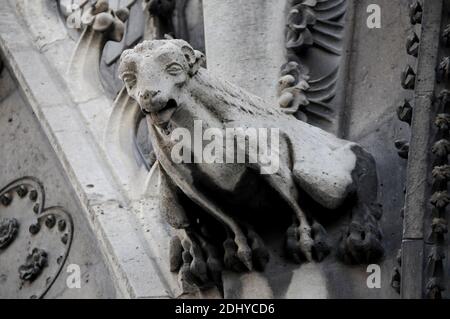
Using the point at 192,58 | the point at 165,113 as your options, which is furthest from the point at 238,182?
the point at 192,58

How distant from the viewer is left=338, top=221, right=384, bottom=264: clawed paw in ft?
31.1

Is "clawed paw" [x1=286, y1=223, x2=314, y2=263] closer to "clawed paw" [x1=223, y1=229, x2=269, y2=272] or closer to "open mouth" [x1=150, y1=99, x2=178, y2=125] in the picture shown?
"clawed paw" [x1=223, y1=229, x2=269, y2=272]

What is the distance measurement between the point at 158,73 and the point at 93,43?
193 cm

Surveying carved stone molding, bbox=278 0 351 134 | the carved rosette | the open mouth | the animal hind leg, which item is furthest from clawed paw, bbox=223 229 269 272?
the carved rosette

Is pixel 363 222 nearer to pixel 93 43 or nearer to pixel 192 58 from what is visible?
pixel 192 58

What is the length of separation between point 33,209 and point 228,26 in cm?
114

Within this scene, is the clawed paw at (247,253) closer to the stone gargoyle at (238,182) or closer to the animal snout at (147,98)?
the stone gargoyle at (238,182)

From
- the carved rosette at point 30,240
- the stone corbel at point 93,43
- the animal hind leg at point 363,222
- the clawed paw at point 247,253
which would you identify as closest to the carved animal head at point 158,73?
the clawed paw at point 247,253

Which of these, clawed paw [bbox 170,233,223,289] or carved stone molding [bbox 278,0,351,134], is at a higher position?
carved stone molding [bbox 278,0,351,134]

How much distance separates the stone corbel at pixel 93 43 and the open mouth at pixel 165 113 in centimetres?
177

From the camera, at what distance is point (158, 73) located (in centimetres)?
945

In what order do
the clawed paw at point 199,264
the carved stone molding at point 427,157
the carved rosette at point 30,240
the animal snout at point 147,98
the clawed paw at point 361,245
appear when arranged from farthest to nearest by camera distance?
the carved rosette at point 30,240 → the clawed paw at point 199,264 → the clawed paw at point 361,245 → the animal snout at point 147,98 → the carved stone molding at point 427,157

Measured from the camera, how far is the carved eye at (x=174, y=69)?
948cm
